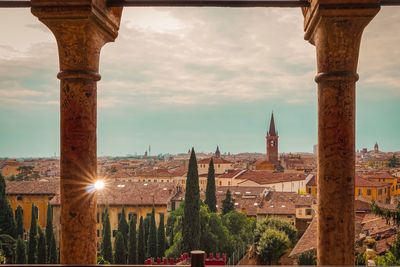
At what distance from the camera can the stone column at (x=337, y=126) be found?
2506mm

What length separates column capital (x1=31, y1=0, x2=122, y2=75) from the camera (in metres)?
2.56

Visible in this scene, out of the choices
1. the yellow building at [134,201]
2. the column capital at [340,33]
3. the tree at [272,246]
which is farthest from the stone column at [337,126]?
the yellow building at [134,201]

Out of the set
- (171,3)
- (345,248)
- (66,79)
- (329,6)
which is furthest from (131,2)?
(345,248)

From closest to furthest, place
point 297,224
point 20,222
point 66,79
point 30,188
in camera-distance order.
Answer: point 66,79 < point 20,222 < point 297,224 < point 30,188

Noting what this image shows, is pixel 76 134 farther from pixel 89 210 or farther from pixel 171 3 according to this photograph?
pixel 171 3

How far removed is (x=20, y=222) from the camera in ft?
107

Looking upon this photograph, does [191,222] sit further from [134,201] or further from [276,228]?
[134,201]

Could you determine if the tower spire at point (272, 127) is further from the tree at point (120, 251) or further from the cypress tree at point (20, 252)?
the cypress tree at point (20, 252)

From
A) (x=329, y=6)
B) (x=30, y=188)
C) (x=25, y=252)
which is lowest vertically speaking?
(x=25, y=252)

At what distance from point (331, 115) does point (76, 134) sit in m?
1.44

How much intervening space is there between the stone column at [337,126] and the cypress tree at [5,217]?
106 feet

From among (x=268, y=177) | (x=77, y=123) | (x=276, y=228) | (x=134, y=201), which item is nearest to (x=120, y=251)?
(x=276, y=228)

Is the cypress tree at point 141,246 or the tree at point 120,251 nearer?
the tree at point 120,251

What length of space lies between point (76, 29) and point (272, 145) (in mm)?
85950
